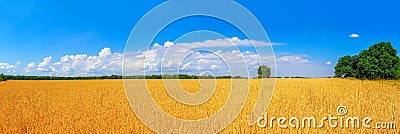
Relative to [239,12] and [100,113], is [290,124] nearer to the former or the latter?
[239,12]

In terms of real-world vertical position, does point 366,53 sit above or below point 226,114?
above

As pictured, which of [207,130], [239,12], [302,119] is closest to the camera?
[207,130]

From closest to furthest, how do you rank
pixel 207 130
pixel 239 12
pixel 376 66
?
pixel 207 130 < pixel 239 12 < pixel 376 66

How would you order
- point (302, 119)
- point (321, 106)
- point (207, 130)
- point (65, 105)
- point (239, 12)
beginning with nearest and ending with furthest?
point (207, 130)
point (302, 119)
point (239, 12)
point (321, 106)
point (65, 105)

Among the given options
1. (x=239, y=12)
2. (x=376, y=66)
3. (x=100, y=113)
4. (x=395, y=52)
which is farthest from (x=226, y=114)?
(x=395, y=52)

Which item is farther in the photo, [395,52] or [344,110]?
[395,52]

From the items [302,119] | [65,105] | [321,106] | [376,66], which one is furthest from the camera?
[376,66]

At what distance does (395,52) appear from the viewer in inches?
1954

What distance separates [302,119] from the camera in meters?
10.3

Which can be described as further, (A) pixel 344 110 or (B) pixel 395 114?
(A) pixel 344 110

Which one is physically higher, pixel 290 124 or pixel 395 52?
pixel 395 52

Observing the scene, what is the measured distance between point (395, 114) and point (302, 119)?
8.77 feet

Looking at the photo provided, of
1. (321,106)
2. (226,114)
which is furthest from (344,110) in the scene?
(226,114)

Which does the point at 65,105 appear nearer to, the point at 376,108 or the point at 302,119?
the point at 302,119
